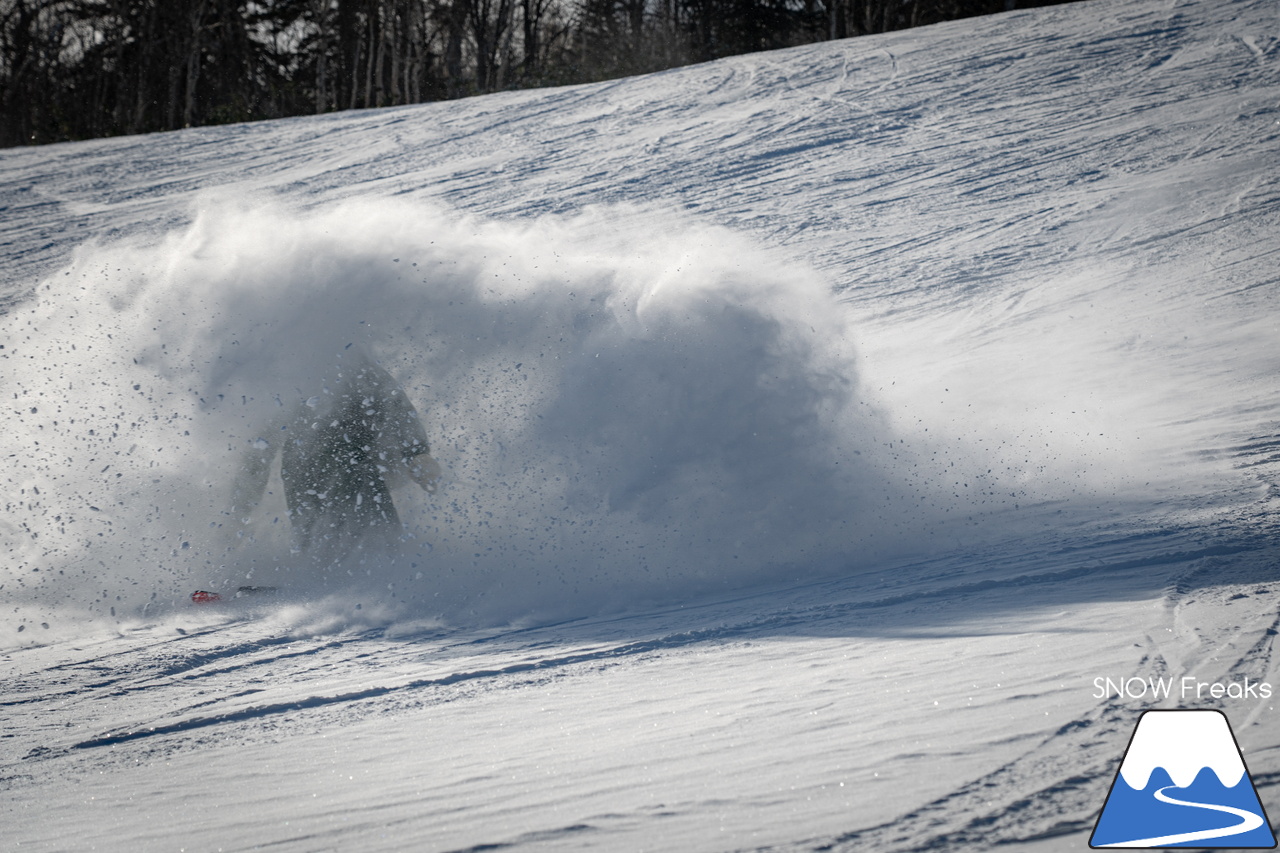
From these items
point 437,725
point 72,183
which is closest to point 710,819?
point 437,725

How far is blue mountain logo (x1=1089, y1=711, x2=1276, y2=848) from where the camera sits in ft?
8.06

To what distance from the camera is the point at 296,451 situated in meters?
6.00

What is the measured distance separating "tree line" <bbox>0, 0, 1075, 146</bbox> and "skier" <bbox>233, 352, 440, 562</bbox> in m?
19.6

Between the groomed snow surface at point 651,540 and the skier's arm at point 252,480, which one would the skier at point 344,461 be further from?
the groomed snow surface at point 651,540

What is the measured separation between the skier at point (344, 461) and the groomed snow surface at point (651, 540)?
194 millimetres

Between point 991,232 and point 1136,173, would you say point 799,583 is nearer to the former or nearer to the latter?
point 991,232

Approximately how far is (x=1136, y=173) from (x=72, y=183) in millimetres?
18308

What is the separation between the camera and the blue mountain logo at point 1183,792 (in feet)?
8.06

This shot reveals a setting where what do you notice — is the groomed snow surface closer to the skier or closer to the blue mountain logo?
the blue mountain logo

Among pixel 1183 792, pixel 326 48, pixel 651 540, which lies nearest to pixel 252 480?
pixel 651 540

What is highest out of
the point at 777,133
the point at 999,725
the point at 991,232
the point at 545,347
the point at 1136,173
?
the point at 777,133

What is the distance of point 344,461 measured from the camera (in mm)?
5945

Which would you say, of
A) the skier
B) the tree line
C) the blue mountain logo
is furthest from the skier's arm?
the tree line

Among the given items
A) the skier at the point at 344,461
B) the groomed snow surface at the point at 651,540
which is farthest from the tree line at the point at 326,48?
the skier at the point at 344,461
